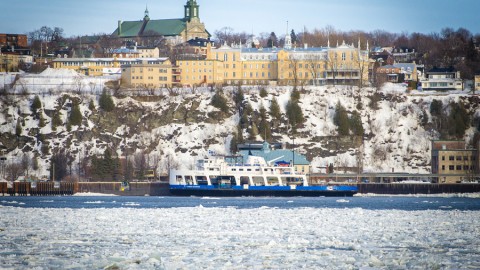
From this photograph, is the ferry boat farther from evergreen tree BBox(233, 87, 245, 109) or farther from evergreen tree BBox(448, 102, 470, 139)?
evergreen tree BBox(233, 87, 245, 109)

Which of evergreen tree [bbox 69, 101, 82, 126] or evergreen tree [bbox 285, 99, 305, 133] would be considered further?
evergreen tree [bbox 285, 99, 305, 133]

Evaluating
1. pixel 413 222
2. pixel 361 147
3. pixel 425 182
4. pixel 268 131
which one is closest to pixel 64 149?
pixel 268 131

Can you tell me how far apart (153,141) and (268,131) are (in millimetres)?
16085

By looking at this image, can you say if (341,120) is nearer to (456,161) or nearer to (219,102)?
(219,102)

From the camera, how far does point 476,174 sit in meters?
126

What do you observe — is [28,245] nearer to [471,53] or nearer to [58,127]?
[58,127]

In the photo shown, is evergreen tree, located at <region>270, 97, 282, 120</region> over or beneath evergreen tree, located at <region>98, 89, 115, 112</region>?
beneath

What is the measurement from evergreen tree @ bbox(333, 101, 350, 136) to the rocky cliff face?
1.04 m

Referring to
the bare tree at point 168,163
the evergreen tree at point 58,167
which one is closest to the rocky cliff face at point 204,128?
the bare tree at point 168,163

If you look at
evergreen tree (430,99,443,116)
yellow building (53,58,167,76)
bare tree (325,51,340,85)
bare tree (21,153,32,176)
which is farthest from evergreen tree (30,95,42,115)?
evergreen tree (430,99,443,116)

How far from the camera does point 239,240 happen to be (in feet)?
152

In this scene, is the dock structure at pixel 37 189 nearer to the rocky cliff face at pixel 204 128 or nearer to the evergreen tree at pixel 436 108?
the rocky cliff face at pixel 204 128

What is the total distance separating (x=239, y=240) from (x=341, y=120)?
10154cm

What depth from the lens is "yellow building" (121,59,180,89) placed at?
173 metres
